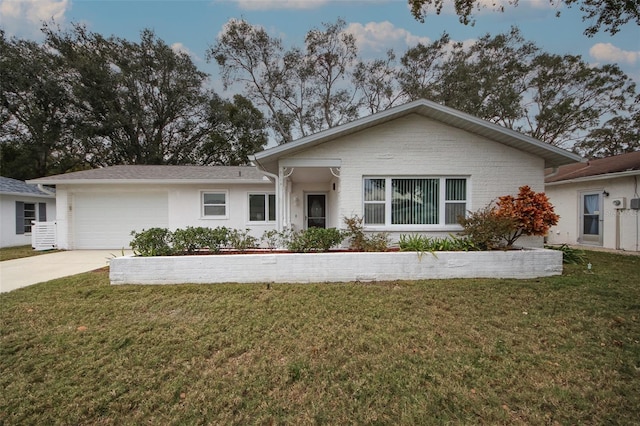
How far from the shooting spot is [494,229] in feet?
22.2

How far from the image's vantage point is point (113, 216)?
A: 11633mm

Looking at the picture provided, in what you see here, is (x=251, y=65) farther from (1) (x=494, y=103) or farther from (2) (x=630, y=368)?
(2) (x=630, y=368)

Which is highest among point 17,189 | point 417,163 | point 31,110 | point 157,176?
point 31,110

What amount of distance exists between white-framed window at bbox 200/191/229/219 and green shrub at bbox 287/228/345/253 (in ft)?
18.8

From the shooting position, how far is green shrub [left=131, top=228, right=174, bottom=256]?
21.0ft

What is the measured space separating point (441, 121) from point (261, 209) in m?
7.27

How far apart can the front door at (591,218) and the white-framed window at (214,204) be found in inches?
572

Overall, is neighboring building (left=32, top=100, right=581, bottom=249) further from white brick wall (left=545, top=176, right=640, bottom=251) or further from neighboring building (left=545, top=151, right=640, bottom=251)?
white brick wall (left=545, top=176, right=640, bottom=251)

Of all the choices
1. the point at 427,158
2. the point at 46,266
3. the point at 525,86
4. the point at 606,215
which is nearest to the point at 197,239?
the point at 46,266

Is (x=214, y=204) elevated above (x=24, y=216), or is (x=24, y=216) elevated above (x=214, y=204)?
(x=214, y=204)

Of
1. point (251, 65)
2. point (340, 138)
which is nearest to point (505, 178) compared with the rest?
point (340, 138)

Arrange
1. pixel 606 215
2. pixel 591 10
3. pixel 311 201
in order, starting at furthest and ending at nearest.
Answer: pixel 311 201, pixel 606 215, pixel 591 10

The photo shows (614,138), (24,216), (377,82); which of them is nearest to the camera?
(24,216)

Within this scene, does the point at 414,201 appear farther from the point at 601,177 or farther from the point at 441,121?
the point at 601,177
